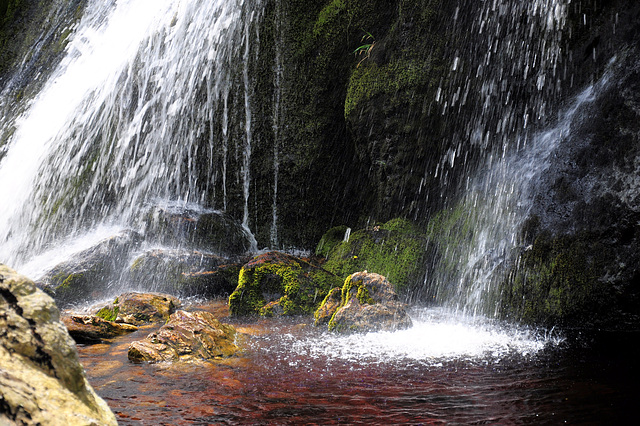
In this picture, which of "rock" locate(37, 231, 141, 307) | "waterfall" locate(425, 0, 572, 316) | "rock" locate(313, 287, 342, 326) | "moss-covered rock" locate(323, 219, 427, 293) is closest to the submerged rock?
"rock" locate(313, 287, 342, 326)

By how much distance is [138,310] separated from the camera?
582cm

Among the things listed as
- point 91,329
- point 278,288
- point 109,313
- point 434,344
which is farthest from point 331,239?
point 91,329

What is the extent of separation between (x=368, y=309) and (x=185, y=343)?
1.96 m

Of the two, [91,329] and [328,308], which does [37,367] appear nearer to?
[91,329]

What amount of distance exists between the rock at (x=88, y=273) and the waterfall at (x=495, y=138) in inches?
199

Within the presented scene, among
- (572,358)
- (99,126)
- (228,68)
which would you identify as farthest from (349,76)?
(572,358)

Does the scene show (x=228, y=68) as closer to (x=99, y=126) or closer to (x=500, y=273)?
(x=99, y=126)

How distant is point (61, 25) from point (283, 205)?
29.5 feet

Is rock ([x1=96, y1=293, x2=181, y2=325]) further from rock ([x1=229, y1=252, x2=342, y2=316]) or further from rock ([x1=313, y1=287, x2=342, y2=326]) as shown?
rock ([x1=313, y1=287, x2=342, y2=326])

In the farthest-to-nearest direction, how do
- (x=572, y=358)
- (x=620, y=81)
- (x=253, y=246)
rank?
1. (x=253, y=246)
2. (x=620, y=81)
3. (x=572, y=358)

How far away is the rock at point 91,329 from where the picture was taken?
4684 millimetres

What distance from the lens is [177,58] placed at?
9117mm

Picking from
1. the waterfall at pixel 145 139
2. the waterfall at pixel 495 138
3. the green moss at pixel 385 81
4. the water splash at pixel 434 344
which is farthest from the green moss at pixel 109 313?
the green moss at pixel 385 81

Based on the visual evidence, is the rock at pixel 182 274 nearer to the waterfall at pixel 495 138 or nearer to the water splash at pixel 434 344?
the water splash at pixel 434 344
